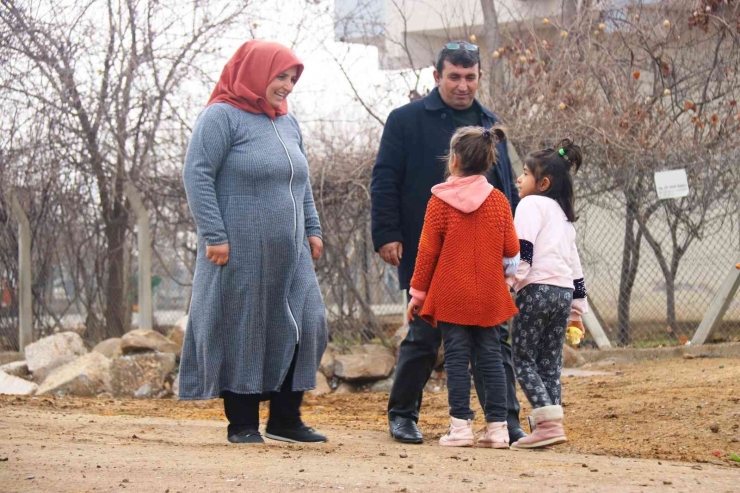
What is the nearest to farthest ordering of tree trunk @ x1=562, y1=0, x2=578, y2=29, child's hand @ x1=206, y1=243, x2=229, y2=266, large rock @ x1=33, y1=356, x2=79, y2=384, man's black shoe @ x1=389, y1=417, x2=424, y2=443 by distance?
child's hand @ x1=206, y1=243, x2=229, y2=266
man's black shoe @ x1=389, y1=417, x2=424, y2=443
large rock @ x1=33, y1=356, x2=79, y2=384
tree trunk @ x1=562, y1=0, x2=578, y2=29

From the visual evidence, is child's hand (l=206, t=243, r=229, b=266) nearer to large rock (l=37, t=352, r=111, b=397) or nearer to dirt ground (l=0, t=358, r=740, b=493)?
dirt ground (l=0, t=358, r=740, b=493)

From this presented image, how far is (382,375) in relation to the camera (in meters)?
8.46

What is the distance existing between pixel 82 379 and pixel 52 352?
1.21 meters

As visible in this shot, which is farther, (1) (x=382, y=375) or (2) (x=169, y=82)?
(2) (x=169, y=82)

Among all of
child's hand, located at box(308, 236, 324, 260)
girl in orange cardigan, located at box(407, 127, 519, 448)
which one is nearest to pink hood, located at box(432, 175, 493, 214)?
girl in orange cardigan, located at box(407, 127, 519, 448)

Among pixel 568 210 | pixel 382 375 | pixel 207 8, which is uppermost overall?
pixel 207 8

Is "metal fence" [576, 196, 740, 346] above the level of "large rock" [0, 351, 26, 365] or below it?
above

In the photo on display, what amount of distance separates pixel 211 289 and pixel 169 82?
566 cm

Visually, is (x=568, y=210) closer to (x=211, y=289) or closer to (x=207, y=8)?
(x=211, y=289)

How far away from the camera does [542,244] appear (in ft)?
15.9

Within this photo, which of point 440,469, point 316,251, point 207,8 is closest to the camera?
point 440,469

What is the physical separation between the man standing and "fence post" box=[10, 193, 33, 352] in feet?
18.3

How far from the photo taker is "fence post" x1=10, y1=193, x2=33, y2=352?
973 centimetres

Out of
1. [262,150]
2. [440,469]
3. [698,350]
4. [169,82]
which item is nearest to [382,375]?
[698,350]
